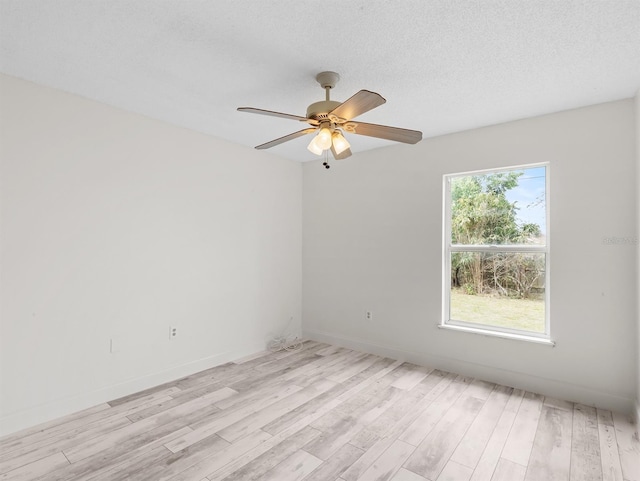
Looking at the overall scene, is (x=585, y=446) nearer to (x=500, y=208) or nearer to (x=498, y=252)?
(x=498, y=252)

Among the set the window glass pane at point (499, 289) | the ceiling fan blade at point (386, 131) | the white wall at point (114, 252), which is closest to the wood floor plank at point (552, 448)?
the window glass pane at point (499, 289)

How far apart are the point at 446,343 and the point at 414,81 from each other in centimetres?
252

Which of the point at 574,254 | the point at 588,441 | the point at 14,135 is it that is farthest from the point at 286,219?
the point at 588,441

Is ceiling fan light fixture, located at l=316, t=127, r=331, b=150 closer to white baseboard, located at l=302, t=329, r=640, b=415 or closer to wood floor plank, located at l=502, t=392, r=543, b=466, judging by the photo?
wood floor plank, located at l=502, t=392, r=543, b=466

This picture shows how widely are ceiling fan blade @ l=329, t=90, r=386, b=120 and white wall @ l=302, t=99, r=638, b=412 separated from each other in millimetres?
1889

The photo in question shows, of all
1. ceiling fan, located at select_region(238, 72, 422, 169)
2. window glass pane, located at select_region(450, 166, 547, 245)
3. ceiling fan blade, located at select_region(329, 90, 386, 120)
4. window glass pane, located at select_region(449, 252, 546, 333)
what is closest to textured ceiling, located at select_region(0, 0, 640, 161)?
ceiling fan, located at select_region(238, 72, 422, 169)

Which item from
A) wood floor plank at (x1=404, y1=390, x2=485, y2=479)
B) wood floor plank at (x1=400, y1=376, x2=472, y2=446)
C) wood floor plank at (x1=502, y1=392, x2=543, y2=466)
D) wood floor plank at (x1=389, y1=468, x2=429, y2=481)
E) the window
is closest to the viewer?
wood floor plank at (x1=389, y1=468, x2=429, y2=481)

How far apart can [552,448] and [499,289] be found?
145cm

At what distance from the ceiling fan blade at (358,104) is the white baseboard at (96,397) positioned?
9.12 feet

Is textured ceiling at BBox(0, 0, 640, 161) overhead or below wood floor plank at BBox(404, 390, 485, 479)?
overhead

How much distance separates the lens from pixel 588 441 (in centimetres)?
229

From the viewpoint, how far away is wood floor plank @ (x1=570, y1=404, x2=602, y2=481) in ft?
6.48

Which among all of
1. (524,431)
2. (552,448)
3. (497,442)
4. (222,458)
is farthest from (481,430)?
(222,458)

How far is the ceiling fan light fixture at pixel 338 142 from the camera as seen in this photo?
7.57 feet
